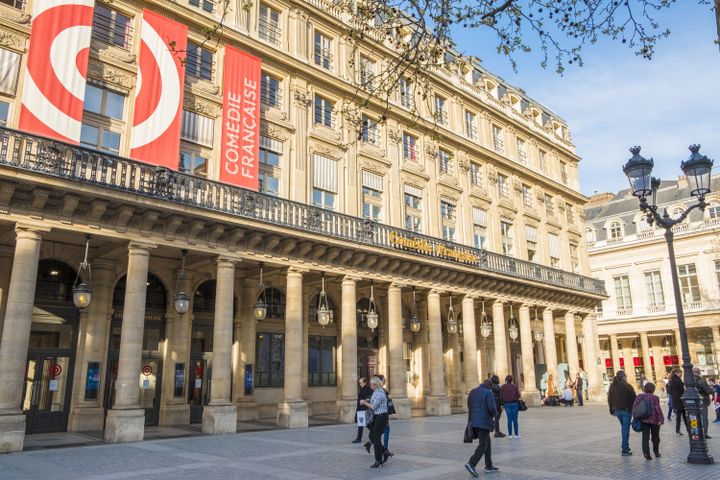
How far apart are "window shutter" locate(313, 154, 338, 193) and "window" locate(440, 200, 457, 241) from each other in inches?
286

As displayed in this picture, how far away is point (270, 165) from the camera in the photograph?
21922 millimetres

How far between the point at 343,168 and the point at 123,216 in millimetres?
10604

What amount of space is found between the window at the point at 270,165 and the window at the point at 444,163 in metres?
10.5

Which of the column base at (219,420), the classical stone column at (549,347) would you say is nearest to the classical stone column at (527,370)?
the classical stone column at (549,347)

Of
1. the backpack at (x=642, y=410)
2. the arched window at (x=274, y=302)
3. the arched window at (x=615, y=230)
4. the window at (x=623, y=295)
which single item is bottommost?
the backpack at (x=642, y=410)

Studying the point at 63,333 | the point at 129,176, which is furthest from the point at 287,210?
the point at 63,333

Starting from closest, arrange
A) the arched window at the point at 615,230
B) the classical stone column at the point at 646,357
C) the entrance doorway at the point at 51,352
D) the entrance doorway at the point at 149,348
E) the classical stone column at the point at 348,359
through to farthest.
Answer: the entrance doorway at the point at 51,352 → the entrance doorway at the point at 149,348 → the classical stone column at the point at 348,359 → the classical stone column at the point at 646,357 → the arched window at the point at 615,230

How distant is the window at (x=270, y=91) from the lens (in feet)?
73.5

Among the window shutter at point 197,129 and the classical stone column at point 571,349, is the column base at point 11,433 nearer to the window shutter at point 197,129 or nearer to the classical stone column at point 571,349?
the window shutter at point 197,129

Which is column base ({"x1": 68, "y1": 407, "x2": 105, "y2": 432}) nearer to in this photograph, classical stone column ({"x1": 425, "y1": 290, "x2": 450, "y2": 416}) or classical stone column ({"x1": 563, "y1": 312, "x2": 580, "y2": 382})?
classical stone column ({"x1": 425, "y1": 290, "x2": 450, "y2": 416})

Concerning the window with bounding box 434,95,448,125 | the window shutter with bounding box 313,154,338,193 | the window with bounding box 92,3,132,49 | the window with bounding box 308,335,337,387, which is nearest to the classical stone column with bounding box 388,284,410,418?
the window with bounding box 308,335,337,387

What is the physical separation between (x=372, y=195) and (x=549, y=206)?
18078mm

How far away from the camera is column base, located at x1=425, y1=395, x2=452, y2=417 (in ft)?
79.9

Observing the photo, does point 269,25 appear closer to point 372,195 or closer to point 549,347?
point 372,195
